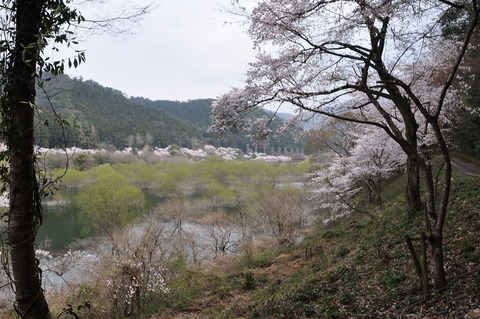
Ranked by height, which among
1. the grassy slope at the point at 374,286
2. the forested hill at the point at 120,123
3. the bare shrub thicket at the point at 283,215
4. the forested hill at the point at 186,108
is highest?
the forested hill at the point at 186,108

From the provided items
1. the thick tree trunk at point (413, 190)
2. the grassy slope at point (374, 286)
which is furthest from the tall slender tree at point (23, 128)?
the thick tree trunk at point (413, 190)

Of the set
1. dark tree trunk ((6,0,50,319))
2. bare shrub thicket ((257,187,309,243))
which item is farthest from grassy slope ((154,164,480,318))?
bare shrub thicket ((257,187,309,243))

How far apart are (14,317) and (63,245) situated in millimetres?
14219

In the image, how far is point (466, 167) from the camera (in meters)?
14.4

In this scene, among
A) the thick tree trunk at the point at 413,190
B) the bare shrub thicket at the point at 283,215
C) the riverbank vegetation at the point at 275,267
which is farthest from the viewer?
the bare shrub thicket at the point at 283,215

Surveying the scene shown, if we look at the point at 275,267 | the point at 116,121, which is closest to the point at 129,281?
the point at 275,267

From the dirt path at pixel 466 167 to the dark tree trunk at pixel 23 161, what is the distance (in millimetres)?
13564

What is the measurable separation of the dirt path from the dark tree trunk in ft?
44.5

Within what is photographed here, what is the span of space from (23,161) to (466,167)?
52.7 feet

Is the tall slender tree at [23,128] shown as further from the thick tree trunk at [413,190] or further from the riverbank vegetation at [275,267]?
the thick tree trunk at [413,190]

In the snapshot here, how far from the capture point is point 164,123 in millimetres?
80562

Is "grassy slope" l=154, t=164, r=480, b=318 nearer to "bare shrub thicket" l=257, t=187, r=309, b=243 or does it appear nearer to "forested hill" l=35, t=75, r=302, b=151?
"bare shrub thicket" l=257, t=187, r=309, b=243

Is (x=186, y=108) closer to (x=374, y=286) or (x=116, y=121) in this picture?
(x=116, y=121)

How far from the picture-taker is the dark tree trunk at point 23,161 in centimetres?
242
